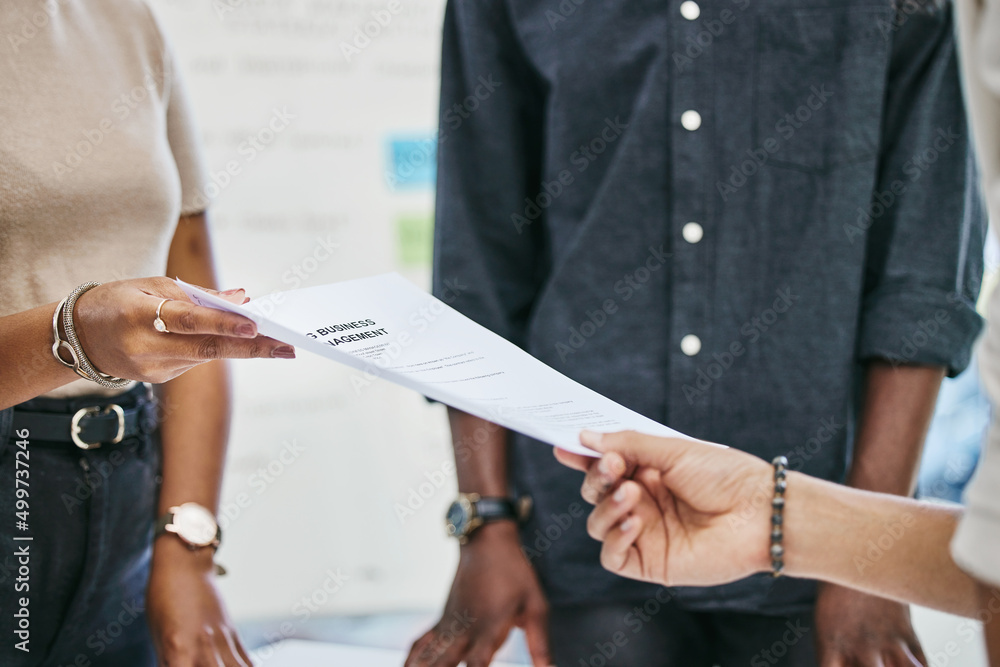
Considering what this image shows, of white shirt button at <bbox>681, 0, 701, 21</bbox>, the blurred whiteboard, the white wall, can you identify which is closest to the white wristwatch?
the blurred whiteboard

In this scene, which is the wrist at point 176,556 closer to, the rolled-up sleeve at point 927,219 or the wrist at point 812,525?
the wrist at point 812,525

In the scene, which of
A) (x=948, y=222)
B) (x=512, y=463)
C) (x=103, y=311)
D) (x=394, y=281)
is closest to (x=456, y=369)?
(x=394, y=281)

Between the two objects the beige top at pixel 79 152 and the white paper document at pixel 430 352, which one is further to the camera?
the beige top at pixel 79 152

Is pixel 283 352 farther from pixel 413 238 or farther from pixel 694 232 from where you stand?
pixel 413 238

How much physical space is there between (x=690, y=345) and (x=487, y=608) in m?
0.41

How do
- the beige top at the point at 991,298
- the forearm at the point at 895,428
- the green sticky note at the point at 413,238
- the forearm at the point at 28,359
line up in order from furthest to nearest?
the green sticky note at the point at 413,238, the forearm at the point at 895,428, the forearm at the point at 28,359, the beige top at the point at 991,298

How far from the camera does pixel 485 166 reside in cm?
108

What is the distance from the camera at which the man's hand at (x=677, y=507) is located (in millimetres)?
684

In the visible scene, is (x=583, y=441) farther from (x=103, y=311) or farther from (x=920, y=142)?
(x=920, y=142)

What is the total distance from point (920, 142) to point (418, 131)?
1693mm

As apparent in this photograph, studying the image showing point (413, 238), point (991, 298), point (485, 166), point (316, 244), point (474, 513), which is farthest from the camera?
point (413, 238)

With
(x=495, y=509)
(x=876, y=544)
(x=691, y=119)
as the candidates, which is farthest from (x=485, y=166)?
(x=876, y=544)

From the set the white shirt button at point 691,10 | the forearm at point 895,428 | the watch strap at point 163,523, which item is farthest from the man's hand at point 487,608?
the white shirt button at point 691,10

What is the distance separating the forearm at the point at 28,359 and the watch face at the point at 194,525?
0.76ft
